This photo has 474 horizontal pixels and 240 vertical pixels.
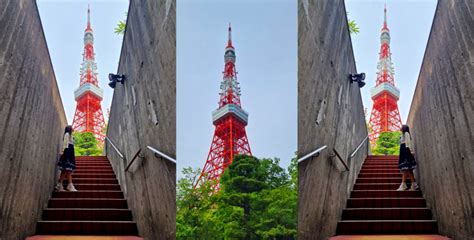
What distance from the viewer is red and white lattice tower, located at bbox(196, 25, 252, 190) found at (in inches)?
749

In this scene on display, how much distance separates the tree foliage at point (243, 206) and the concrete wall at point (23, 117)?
2258 mm

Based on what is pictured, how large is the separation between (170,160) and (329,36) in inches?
71.5

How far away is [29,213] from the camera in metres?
4.18

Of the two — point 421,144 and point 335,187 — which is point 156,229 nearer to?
point 335,187

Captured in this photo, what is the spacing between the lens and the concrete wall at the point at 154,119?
3.53 m

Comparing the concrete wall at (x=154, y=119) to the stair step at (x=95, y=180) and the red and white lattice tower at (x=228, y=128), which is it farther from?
the red and white lattice tower at (x=228, y=128)

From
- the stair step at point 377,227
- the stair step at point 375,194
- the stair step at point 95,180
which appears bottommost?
the stair step at point 377,227

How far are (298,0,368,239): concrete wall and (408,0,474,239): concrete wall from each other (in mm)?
908

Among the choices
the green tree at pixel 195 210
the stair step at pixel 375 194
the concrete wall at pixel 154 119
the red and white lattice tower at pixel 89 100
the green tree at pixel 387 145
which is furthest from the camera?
the red and white lattice tower at pixel 89 100

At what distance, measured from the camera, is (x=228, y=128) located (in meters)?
20.6

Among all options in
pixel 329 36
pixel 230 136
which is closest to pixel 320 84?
pixel 329 36

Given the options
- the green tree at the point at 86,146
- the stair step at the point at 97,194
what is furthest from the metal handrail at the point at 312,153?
the green tree at the point at 86,146

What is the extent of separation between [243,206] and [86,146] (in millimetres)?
15177

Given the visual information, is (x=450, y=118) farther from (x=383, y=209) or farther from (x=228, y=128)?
(x=228, y=128)
